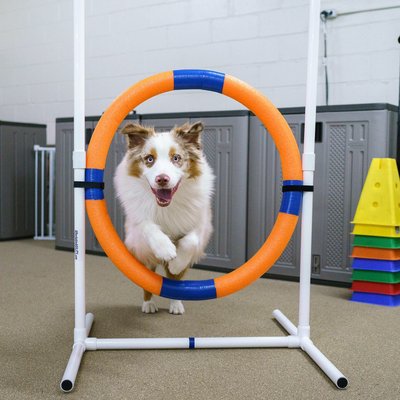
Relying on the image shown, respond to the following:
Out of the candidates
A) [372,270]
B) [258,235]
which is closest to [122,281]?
[258,235]

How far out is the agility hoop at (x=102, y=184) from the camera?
176cm

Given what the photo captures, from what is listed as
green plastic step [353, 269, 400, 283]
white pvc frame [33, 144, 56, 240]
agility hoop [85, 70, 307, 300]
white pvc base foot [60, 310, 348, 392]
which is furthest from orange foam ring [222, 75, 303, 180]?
white pvc frame [33, 144, 56, 240]

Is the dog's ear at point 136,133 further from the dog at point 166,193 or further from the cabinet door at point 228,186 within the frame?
the cabinet door at point 228,186

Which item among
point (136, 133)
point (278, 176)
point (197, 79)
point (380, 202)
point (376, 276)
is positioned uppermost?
point (197, 79)

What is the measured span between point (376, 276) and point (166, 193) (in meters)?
1.34

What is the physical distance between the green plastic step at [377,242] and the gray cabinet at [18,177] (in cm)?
293

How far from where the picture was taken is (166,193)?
1.71 meters

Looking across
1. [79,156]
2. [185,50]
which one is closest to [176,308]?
[79,156]

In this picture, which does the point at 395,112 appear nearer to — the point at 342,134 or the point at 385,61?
the point at 342,134

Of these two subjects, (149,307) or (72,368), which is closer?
(72,368)

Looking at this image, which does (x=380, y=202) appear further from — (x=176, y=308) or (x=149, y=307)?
(x=149, y=307)

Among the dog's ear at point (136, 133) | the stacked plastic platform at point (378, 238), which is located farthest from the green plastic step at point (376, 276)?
the dog's ear at point (136, 133)

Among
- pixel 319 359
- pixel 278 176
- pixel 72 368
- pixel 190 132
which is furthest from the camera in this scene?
pixel 278 176

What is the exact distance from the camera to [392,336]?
200 cm
